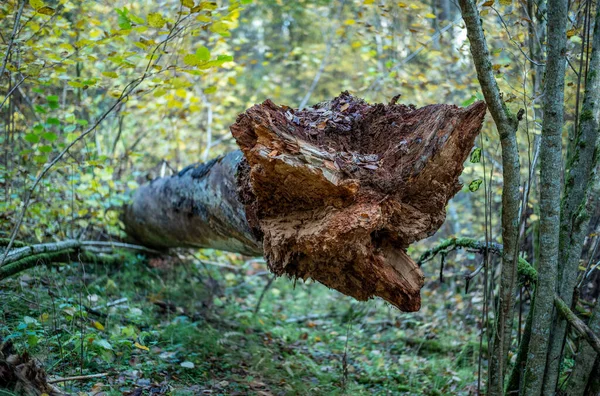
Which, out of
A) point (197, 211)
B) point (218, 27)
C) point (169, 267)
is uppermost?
point (218, 27)

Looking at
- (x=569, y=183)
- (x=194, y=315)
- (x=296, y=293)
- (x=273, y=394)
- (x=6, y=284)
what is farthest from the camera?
(x=296, y=293)

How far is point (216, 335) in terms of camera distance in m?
3.99

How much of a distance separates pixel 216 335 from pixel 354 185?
98.0 inches

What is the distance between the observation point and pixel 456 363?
412 centimetres

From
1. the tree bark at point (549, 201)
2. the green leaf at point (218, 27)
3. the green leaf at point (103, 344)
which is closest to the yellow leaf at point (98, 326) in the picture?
the green leaf at point (103, 344)

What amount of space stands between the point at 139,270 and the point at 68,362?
250 cm

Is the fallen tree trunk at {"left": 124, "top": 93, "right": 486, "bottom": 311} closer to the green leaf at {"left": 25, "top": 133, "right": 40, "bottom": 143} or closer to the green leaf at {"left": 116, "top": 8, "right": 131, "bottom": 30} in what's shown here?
the green leaf at {"left": 116, "top": 8, "right": 131, "bottom": 30}

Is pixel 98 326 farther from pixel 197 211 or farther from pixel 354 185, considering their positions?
pixel 354 185

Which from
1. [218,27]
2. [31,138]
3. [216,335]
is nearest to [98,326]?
[216,335]

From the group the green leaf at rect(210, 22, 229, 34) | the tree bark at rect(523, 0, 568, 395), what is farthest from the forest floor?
the green leaf at rect(210, 22, 229, 34)

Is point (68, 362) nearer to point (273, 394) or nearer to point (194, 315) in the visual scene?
point (273, 394)

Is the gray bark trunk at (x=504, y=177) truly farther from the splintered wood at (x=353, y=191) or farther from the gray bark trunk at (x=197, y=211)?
the gray bark trunk at (x=197, y=211)

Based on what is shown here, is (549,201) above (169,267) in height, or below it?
above

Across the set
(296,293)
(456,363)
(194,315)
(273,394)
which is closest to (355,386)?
(273,394)
